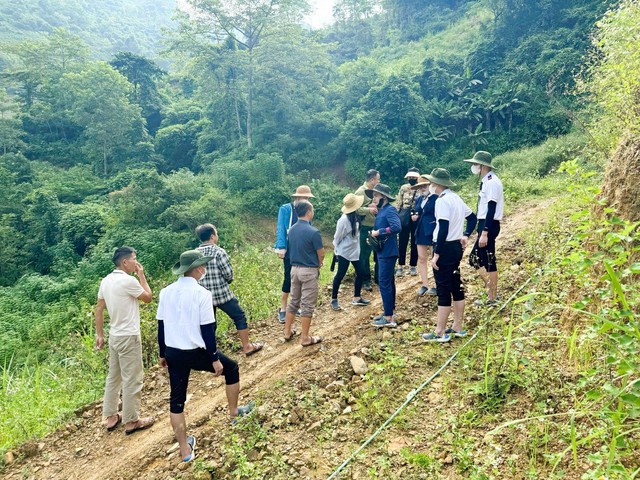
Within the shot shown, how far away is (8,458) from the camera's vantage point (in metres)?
4.09

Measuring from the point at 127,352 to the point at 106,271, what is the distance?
920 cm

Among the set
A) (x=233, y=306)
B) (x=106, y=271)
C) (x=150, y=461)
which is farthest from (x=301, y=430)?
(x=106, y=271)

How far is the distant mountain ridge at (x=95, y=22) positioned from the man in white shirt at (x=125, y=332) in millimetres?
46742

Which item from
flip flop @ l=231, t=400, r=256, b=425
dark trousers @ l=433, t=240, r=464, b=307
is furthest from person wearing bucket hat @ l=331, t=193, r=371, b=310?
flip flop @ l=231, t=400, r=256, b=425

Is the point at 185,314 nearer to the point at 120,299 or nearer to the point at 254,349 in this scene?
the point at 120,299

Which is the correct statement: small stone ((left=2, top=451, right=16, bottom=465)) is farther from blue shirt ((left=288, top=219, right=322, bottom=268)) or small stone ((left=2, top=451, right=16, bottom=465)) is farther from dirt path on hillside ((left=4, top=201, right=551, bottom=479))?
blue shirt ((left=288, top=219, right=322, bottom=268))

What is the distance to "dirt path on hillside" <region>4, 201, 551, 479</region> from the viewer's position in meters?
3.76

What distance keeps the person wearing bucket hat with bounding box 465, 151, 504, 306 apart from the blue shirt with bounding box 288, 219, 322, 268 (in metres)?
1.97

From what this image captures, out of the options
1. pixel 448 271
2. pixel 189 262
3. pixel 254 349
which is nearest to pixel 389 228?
pixel 448 271

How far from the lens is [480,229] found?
16.5ft

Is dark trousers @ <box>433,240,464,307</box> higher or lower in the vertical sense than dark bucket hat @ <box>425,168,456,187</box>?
lower

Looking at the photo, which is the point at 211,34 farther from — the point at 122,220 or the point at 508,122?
the point at 508,122

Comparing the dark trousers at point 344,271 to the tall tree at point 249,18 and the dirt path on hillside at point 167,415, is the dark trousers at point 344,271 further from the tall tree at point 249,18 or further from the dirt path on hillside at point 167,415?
the tall tree at point 249,18

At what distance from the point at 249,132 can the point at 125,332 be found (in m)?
20.2
